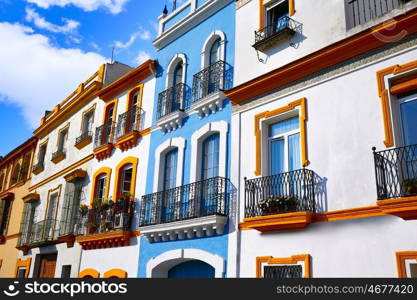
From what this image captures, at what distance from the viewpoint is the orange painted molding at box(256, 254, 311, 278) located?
30.9 feet

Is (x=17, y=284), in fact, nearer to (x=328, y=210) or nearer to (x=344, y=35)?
Answer: (x=328, y=210)

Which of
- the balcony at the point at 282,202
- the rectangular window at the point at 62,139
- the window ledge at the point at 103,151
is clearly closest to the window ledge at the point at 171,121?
the window ledge at the point at 103,151

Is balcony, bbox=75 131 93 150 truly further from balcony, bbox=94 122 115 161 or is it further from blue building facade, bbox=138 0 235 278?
blue building facade, bbox=138 0 235 278

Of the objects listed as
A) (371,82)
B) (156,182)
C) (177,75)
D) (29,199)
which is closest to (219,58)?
(177,75)

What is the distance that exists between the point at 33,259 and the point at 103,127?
25.9 feet

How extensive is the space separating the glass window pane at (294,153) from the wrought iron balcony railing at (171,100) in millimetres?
4883

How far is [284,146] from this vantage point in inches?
439

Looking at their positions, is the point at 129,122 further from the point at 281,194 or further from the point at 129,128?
the point at 281,194

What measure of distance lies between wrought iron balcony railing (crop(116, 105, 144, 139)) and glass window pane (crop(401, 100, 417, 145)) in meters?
9.97

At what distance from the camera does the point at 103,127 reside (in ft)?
61.8

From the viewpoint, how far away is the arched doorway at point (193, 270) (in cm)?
1245

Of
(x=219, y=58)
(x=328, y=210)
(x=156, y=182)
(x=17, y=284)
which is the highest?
(x=219, y=58)

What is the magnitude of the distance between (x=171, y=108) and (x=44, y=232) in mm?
9997

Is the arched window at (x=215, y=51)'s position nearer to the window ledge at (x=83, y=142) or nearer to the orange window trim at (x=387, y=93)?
the orange window trim at (x=387, y=93)
